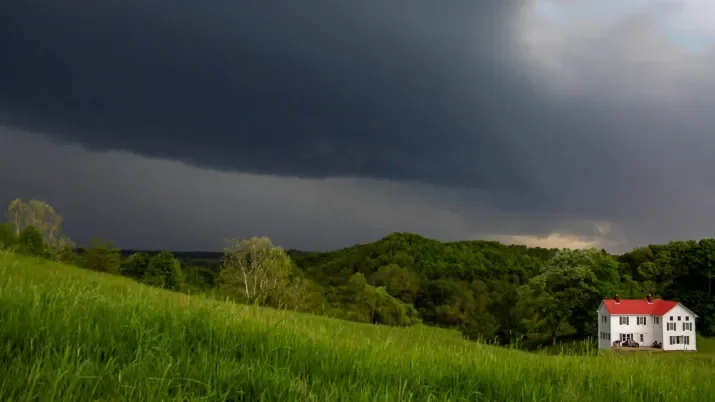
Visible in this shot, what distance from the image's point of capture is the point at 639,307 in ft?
289

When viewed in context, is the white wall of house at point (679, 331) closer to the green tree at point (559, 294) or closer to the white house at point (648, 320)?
the white house at point (648, 320)

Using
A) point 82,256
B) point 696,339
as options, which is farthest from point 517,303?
point 82,256

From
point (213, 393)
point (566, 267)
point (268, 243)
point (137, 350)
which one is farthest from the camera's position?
point (566, 267)

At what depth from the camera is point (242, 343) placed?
20.2ft

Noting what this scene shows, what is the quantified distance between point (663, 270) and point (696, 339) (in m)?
16.5

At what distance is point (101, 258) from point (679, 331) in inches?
3624

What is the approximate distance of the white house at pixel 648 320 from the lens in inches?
3391

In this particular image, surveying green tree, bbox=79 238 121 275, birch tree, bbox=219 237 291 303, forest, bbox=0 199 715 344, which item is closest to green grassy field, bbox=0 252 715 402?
forest, bbox=0 199 715 344

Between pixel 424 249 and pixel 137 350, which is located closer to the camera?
pixel 137 350

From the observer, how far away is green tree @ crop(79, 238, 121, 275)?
273ft

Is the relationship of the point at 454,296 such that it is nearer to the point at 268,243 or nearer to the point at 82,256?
the point at 268,243

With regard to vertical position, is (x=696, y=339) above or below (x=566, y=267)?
below

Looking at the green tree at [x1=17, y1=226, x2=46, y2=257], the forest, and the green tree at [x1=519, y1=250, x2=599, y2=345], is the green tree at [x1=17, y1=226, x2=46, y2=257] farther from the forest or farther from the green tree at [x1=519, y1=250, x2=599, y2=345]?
the green tree at [x1=519, y1=250, x2=599, y2=345]

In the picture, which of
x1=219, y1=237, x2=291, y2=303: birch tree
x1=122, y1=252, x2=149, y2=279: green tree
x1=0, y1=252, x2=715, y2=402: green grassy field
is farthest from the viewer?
x1=122, y1=252, x2=149, y2=279: green tree
